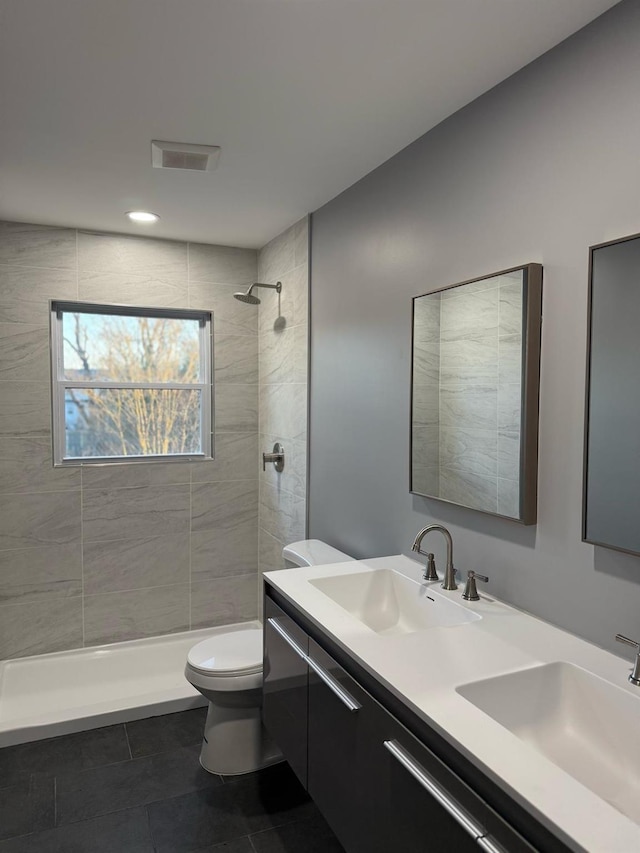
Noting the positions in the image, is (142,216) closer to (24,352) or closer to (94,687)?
(24,352)

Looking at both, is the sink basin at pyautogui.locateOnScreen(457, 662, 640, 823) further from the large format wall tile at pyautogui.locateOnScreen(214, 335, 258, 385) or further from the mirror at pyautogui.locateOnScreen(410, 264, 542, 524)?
the large format wall tile at pyautogui.locateOnScreen(214, 335, 258, 385)

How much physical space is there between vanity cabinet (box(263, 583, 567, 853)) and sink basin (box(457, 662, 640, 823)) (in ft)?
0.61

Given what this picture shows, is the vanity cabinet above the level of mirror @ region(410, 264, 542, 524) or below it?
below

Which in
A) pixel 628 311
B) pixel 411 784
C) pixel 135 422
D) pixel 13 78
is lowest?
pixel 411 784

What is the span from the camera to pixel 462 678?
1343mm

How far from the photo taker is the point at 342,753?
159cm

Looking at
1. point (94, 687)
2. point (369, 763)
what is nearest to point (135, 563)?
point (94, 687)

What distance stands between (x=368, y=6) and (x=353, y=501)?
1.87 m

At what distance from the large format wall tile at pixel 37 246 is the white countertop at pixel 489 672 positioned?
2338 millimetres

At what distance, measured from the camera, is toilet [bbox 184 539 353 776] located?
2.42 meters

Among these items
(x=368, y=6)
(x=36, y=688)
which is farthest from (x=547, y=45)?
(x=36, y=688)

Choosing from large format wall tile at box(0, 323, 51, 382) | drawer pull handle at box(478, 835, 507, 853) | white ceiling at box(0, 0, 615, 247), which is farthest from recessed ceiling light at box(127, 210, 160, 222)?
drawer pull handle at box(478, 835, 507, 853)

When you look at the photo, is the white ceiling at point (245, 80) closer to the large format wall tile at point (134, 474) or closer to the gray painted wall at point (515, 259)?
the gray painted wall at point (515, 259)

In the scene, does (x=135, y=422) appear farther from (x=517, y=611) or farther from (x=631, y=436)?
(x=631, y=436)
